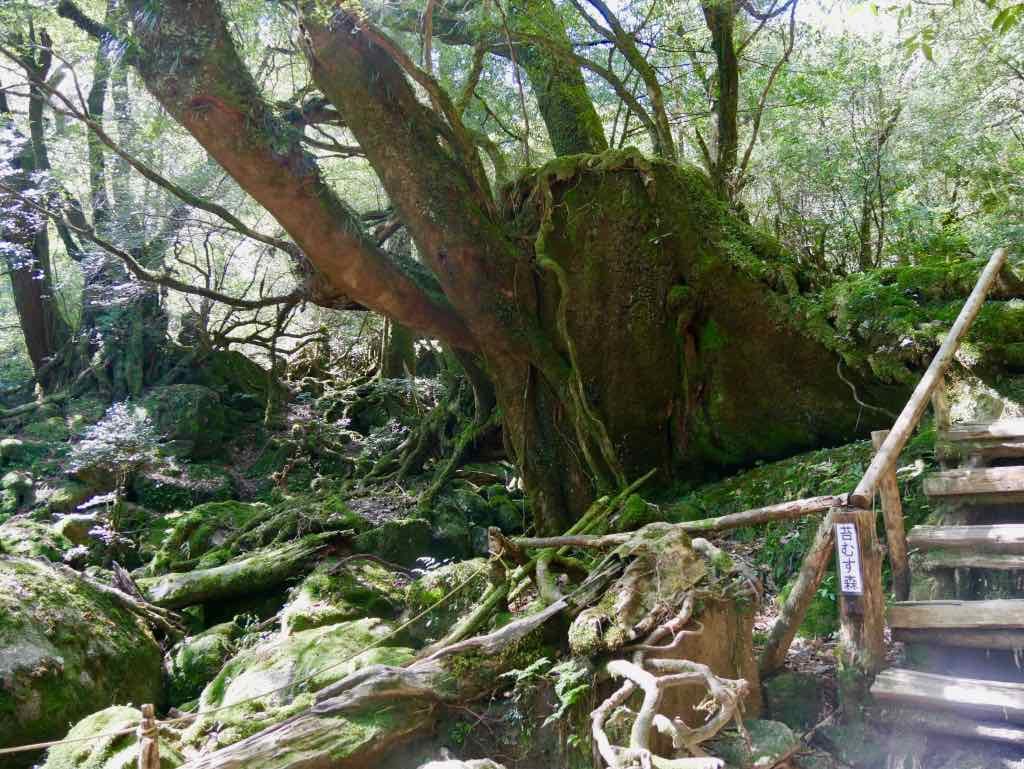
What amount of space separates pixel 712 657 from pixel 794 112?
315 inches

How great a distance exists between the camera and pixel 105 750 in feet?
10.6

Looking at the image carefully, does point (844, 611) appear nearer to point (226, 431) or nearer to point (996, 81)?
point (996, 81)

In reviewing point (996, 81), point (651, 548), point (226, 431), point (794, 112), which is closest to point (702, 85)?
point (794, 112)

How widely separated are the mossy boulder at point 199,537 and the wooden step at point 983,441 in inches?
226

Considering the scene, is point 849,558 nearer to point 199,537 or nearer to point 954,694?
point 954,694

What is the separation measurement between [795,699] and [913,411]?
4.85 feet

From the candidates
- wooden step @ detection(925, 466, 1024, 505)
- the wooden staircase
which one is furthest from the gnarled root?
wooden step @ detection(925, 466, 1024, 505)

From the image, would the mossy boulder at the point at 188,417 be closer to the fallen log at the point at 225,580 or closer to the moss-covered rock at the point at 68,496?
the moss-covered rock at the point at 68,496

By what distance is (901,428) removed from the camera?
138 inches

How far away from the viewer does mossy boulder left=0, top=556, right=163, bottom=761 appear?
3.90m

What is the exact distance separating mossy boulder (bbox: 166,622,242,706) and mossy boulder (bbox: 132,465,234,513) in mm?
4659

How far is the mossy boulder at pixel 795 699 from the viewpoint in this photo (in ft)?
11.1

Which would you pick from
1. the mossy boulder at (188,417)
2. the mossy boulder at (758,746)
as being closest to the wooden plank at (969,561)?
the mossy boulder at (758,746)

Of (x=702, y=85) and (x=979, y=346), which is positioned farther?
(x=702, y=85)
